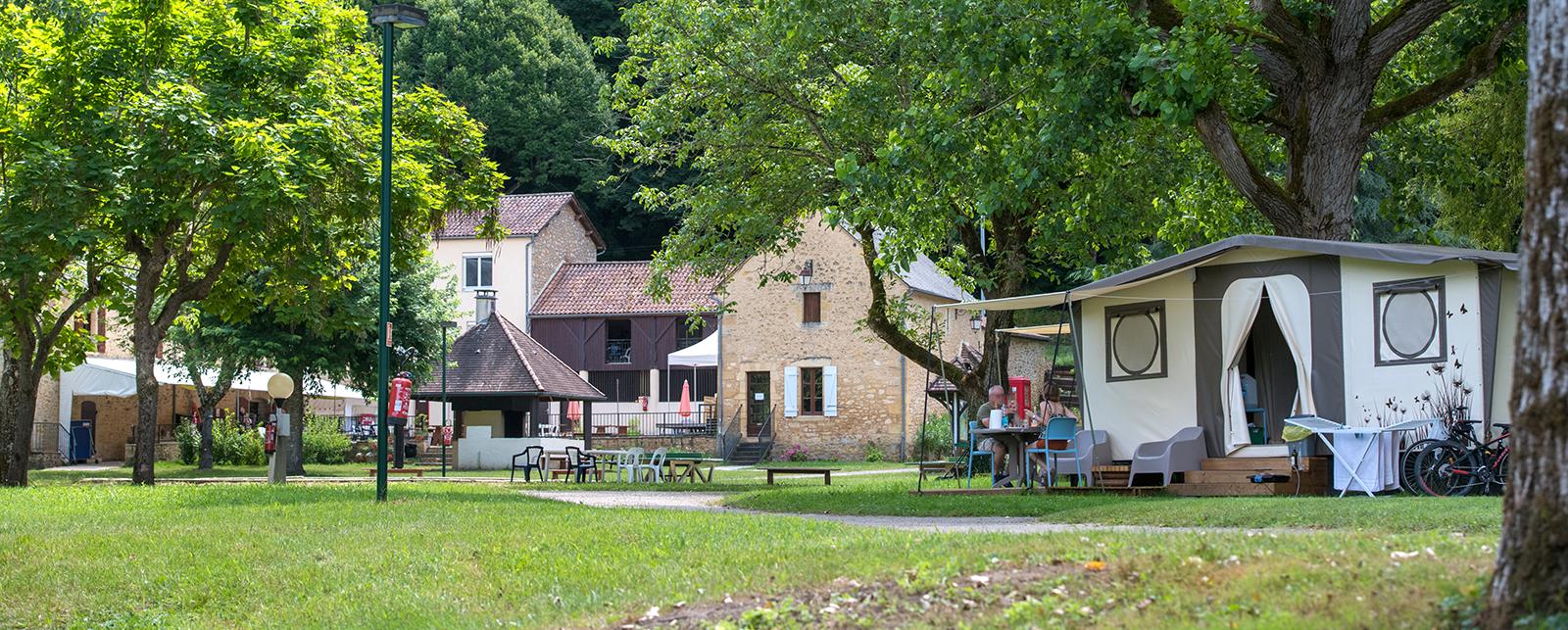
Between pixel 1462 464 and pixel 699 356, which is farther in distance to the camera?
pixel 699 356

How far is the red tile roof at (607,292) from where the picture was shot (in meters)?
52.4

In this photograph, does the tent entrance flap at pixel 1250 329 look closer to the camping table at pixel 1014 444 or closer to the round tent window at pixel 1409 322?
the round tent window at pixel 1409 322

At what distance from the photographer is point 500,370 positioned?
36.6 meters

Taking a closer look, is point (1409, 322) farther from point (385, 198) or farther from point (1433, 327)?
point (385, 198)

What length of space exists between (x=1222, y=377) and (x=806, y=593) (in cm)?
1037

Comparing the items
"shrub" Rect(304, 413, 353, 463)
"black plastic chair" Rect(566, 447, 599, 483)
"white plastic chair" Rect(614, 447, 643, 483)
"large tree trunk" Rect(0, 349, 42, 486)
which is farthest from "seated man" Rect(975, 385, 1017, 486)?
"shrub" Rect(304, 413, 353, 463)

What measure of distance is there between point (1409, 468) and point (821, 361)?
91.1 ft

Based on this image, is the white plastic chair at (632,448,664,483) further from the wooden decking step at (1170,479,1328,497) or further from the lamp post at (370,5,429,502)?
the wooden decking step at (1170,479,1328,497)

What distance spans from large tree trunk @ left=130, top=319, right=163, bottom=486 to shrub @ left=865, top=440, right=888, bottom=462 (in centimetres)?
2202

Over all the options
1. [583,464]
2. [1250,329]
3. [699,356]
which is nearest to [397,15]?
[1250,329]

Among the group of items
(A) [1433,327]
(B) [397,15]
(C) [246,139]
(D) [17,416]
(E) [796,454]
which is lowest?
(E) [796,454]

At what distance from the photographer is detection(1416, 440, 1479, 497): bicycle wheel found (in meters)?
13.9

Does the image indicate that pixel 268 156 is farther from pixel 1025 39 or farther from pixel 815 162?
pixel 1025 39

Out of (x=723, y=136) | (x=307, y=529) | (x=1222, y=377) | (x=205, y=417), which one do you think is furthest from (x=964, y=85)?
(x=205, y=417)
